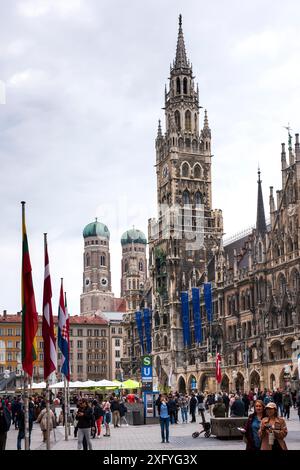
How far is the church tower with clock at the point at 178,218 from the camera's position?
102 metres

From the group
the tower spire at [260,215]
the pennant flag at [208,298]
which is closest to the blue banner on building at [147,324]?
the pennant flag at [208,298]

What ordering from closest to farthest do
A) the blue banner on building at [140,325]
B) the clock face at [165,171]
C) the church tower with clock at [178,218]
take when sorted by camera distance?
the church tower with clock at [178,218] → the blue banner on building at [140,325] → the clock face at [165,171]

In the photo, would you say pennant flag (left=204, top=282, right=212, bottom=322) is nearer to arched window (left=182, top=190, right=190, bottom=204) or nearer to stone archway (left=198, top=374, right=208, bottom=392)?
stone archway (left=198, top=374, right=208, bottom=392)

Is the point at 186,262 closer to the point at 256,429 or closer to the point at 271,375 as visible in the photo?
the point at 271,375

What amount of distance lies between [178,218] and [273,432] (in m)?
93.8

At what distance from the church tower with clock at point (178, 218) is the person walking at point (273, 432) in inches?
3395

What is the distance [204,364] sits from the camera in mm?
91062

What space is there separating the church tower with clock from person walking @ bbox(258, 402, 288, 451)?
283ft

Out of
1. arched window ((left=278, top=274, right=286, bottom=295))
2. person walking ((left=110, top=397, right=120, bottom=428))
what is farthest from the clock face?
person walking ((left=110, top=397, right=120, bottom=428))

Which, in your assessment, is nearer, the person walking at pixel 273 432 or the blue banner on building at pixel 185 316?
the person walking at pixel 273 432

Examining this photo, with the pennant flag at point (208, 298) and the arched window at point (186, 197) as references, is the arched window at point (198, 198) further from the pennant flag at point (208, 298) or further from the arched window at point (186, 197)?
the pennant flag at point (208, 298)

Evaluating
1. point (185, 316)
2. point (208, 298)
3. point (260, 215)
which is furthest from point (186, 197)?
point (260, 215)

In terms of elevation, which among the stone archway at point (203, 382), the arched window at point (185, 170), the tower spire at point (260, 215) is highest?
the arched window at point (185, 170)
